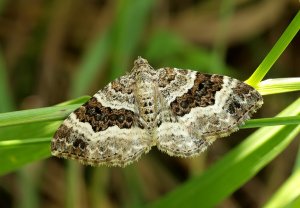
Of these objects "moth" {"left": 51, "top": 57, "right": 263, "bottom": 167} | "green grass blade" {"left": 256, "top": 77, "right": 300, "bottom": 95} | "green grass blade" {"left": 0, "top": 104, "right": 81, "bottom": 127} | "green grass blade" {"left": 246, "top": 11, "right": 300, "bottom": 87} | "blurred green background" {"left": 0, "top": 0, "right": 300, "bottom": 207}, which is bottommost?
"blurred green background" {"left": 0, "top": 0, "right": 300, "bottom": 207}

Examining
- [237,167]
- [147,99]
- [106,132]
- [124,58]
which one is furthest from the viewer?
[124,58]

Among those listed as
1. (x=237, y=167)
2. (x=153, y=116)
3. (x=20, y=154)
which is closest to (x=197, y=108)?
(x=153, y=116)

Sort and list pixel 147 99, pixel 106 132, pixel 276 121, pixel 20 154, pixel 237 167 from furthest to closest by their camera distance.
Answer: pixel 147 99 < pixel 106 132 < pixel 237 167 < pixel 20 154 < pixel 276 121

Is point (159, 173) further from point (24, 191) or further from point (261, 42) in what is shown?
point (261, 42)

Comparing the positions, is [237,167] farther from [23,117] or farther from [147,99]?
[23,117]

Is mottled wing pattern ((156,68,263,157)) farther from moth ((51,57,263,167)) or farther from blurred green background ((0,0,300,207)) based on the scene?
blurred green background ((0,0,300,207))

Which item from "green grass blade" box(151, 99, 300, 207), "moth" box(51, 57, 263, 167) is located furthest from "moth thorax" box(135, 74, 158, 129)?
"green grass blade" box(151, 99, 300, 207)
